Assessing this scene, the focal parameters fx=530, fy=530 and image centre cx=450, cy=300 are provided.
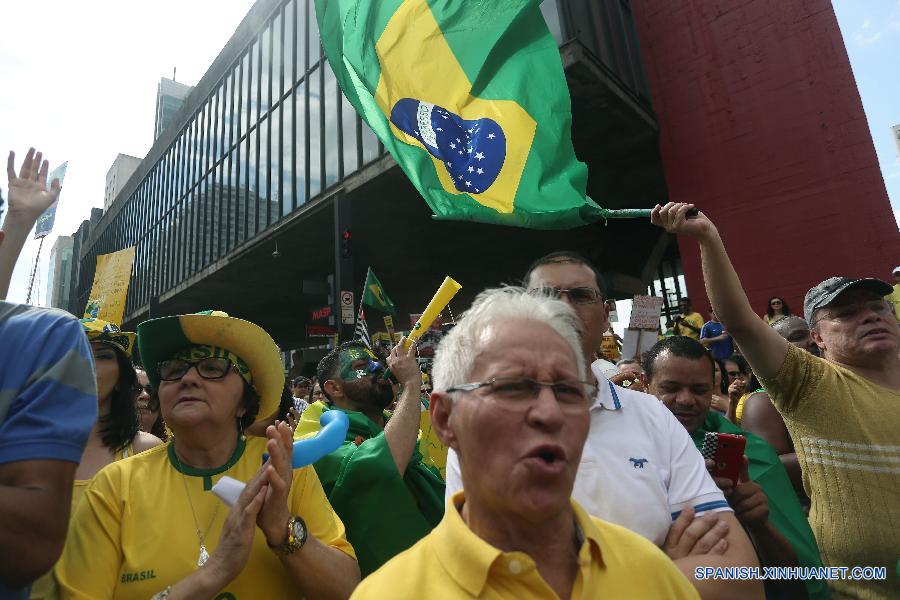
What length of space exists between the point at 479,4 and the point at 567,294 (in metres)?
2.98

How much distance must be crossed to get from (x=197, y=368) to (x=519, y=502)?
61.6 inches

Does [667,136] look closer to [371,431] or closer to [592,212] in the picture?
[592,212]

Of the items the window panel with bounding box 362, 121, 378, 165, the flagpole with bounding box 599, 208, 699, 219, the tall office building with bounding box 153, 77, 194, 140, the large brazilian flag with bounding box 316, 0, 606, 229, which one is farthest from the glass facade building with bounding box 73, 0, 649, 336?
the tall office building with bounding box 153, 77, 194, 140

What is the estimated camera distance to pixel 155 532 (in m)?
1.81

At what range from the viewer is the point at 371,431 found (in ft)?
10.9

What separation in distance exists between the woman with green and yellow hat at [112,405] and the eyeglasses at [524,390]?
2.32 metres

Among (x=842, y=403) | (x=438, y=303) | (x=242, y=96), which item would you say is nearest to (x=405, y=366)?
(x=438, y=303)

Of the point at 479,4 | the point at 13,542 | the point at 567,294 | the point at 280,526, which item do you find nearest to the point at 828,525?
the point at 567,294

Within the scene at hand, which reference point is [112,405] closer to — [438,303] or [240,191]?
[438,303]

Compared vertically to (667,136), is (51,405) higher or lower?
lower

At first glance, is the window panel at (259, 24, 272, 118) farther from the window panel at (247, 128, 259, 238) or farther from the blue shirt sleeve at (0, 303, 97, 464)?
the blue shirt sleeve at (0, 303, 97, 464)

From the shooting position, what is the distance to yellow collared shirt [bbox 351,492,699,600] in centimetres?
115

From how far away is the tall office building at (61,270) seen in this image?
173 ft

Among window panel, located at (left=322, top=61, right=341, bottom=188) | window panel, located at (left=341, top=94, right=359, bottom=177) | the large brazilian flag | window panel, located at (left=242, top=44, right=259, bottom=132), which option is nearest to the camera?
the large brazilian flag
